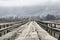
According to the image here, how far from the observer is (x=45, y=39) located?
427 cm

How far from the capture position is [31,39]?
392 cm

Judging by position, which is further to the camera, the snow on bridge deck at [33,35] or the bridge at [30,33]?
the bridge at [30,33]

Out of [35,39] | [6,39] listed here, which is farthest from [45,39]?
[6,39]

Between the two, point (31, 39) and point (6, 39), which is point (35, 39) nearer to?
point (31, 39)

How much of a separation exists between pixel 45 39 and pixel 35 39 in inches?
18.0

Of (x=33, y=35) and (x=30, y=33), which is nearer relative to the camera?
(x=33, y=35)

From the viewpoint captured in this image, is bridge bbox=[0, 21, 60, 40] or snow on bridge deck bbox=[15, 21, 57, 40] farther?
bridge bbox=[0, 21, 60, 40]

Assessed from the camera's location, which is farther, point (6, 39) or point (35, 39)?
point (6, 39)

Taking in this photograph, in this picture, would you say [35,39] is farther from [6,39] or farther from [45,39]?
[6,39]

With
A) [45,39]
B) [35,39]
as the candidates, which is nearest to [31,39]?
[35,39]

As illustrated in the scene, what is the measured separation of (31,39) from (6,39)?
0.76 meters

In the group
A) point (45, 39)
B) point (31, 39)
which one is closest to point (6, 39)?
point (31, 39)

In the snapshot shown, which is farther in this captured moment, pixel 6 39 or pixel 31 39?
pixel 6 39

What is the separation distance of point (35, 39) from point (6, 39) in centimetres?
86
